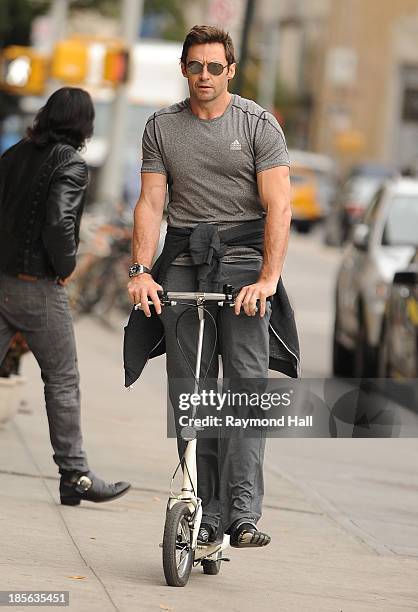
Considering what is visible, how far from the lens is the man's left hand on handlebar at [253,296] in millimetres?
6527

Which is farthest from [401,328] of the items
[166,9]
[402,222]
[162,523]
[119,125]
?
[166,9]

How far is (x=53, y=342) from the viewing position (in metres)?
8.22

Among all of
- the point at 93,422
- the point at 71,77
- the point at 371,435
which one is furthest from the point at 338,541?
the point at 71,77

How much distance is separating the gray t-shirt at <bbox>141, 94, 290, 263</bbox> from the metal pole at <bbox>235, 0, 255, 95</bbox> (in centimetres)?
1369

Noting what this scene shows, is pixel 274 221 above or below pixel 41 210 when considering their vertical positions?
above

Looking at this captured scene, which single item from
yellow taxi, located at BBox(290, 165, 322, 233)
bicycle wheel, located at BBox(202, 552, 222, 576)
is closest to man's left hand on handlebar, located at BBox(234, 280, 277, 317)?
bicycle wheel, located at BBox(202, 552, 222, 576)

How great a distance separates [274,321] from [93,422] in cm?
460

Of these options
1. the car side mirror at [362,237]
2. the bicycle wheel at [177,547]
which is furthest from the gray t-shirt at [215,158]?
the car side mirror at [362,237]

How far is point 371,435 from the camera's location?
28.5 feet

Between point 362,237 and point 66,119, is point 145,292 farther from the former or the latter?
point 362,237

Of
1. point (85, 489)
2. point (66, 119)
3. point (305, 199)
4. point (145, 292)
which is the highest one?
point (66, 119)

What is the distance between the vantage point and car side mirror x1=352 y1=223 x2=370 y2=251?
15.5 meters

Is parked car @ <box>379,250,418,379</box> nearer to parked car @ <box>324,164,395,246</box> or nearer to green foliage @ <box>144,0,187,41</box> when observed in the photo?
parked car @ <box>324,164,395,246</box>

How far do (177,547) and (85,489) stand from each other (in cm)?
169
